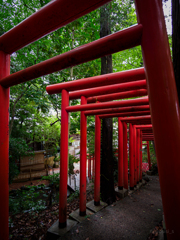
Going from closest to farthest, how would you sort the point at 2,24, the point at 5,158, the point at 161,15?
the point at 161,15 → the point at 5,158 → the point at 2,24

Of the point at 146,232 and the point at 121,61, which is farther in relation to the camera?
the point at 121,61

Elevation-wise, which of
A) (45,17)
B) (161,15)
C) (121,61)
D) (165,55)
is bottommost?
(165,55)

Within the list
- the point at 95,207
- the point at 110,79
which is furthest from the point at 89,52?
the point at 95,207

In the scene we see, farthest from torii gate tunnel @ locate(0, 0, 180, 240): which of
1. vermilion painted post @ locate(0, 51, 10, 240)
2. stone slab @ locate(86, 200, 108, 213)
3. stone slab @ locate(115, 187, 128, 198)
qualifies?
stone slab @ locate(115, 187, 128, 198)

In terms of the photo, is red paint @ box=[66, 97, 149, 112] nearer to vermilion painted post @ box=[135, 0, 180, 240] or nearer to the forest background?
vermilion painted post @ box=[135, 0, 180, 240]

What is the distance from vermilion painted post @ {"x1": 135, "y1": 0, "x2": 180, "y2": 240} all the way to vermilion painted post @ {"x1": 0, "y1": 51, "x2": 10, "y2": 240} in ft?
6.40

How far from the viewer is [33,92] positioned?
6.48 m

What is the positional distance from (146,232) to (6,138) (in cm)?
385

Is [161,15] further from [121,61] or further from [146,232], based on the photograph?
[121,61]

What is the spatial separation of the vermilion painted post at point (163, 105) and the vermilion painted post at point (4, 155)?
6.40ft

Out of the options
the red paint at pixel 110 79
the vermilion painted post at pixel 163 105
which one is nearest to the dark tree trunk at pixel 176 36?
the vermilion painted post at pixel 163 105

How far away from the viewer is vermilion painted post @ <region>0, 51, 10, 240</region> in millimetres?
1791

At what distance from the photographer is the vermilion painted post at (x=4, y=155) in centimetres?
179

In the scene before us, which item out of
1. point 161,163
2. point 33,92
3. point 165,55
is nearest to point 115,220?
point 161,163
